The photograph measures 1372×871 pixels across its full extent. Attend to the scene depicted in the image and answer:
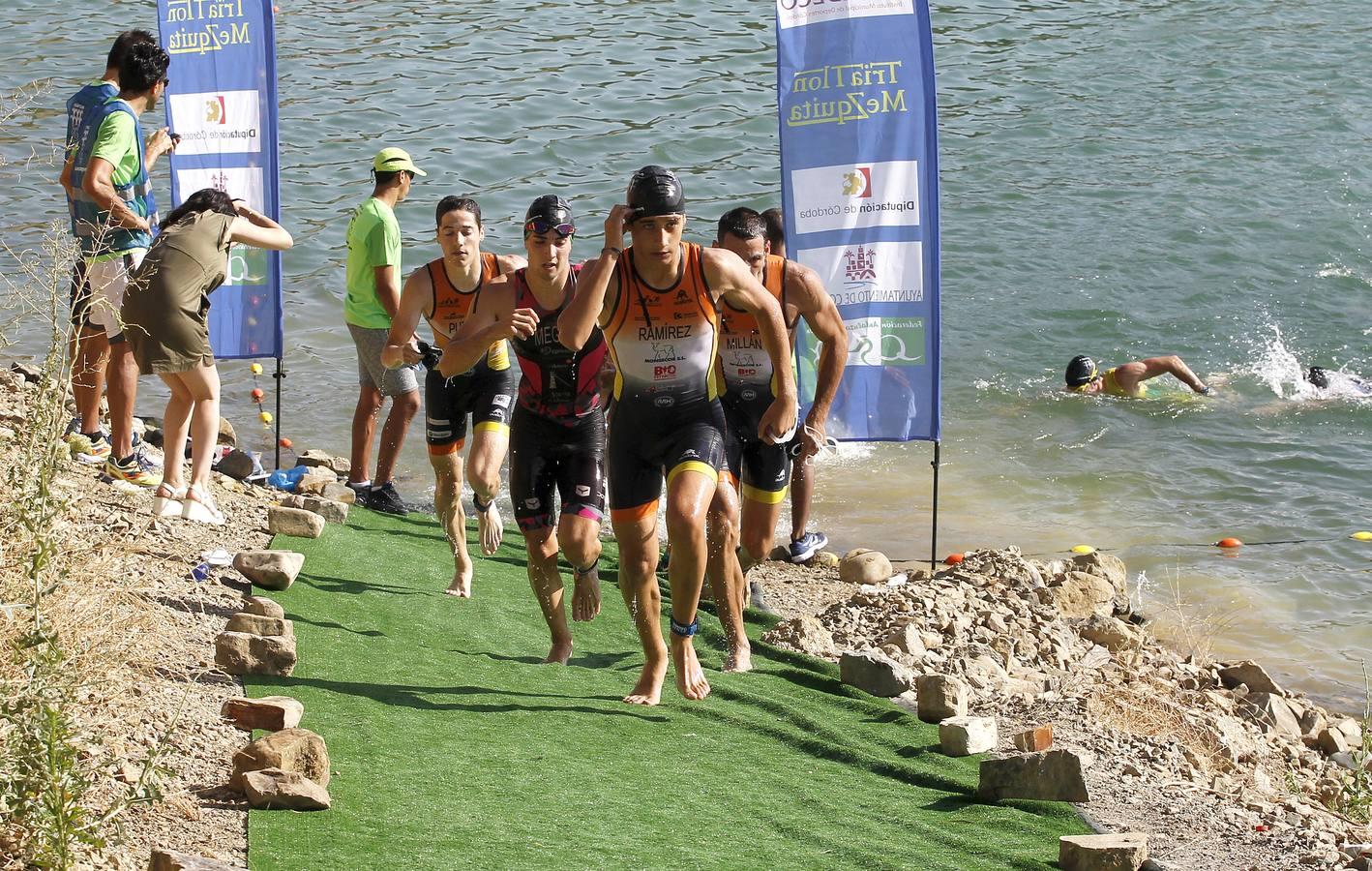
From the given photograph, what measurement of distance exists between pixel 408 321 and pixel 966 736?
330cm

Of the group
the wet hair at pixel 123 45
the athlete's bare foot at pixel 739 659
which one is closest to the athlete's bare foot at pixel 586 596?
the athlete's bare foot at pixel 739 659

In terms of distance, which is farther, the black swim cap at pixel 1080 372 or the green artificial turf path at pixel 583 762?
the black swim cap at pixel 1080 372

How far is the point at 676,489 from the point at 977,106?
15.4 metres

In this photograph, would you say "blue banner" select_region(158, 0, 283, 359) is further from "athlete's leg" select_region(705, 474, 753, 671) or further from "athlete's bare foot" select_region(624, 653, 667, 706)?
"athlete's bare foot" select_region(624, 653, 667, 706)

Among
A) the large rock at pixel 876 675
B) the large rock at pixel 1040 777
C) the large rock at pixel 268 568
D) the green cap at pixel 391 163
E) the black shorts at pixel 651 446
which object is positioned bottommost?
the large rock at pixel 1040 777

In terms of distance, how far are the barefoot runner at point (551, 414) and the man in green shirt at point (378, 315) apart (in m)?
2.30

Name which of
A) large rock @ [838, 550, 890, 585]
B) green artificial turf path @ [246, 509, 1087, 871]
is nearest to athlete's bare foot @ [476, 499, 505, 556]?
green artificial turf path @ [246, 509, 1087, 871]

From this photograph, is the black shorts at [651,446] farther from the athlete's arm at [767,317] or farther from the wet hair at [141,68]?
the wet hair at [141,68]

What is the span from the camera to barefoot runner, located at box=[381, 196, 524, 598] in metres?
7.17

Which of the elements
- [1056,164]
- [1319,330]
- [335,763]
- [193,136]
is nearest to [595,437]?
[335,763]

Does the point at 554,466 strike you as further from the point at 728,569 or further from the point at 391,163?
the point at 391,163

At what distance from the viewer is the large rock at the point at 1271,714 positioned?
23.7 ft

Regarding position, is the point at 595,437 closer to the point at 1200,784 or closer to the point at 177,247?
the point at 177,247

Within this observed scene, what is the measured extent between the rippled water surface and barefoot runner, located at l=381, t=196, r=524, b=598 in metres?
3.60
